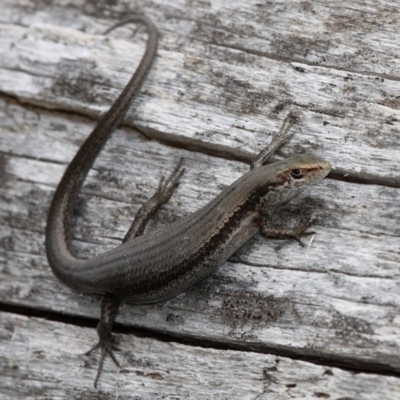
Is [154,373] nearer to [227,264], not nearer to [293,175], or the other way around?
[227,264]

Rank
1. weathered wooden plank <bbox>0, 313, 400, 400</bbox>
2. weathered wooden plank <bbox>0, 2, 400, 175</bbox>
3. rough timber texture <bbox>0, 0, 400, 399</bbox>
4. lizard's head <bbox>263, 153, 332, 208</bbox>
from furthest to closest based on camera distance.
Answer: weathered wooden plank <bbox>0, 2, 400, 175</bbox>
lizard's head <bbox>263, 153, 332, 208</bbox>
rough timber texture <bbox>0, 0, 400, 399</bbox>
weathered wooden plank <bbox>0, 313, 400, 400</bbox>

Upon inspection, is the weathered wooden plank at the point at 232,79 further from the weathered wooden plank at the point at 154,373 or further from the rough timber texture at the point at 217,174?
the weathered wooden plank at the point at 154,373

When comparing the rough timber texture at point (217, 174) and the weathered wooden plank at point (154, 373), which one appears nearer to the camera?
the weathered wooden plank at point (154, 373)

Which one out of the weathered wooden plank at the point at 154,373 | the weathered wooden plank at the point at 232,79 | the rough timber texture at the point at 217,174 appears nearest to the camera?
the weathered wooden plank at the point at 154,373

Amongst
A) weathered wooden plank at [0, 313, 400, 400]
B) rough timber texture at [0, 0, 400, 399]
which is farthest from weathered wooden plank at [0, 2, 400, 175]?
weathered wooden plank at [0, 313, 400, 400]

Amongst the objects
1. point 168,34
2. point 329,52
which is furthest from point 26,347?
point 329,52

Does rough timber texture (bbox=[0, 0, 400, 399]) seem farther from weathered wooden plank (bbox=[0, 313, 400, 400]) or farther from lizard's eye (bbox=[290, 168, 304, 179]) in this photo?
lizard's eye (bbox=[290, 168, 304, 179])

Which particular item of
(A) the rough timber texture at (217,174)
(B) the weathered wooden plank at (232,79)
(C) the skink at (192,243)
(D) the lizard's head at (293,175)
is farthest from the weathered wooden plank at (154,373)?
(B) the weathered wooden plank at (232,79)

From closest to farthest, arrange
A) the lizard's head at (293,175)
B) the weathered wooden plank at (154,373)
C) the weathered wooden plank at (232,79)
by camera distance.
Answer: the weathered wooden plank at (154,373) < the lizard's head at (293,175) < the weathered wooden plank at (232,79)

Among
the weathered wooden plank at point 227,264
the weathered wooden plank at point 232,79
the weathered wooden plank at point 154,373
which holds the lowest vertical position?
the weathered wooden plank at point 154,373

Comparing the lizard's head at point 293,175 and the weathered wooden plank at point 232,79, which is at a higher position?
the weathered wooden plank at point 232,79
